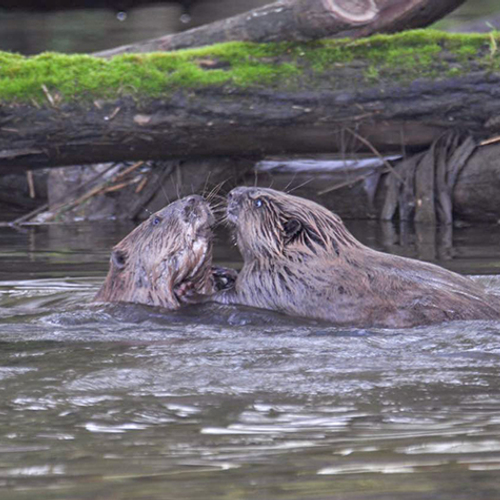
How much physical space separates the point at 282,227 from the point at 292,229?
61mm

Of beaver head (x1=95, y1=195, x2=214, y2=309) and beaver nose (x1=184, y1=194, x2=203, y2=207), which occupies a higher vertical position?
beaver nose (x1=184, y1=194, x2=203, y2=207)

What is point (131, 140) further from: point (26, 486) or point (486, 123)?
point (26, 486)

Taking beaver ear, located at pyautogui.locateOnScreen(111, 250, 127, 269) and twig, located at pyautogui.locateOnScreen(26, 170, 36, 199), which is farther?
twig, located at pyautogui.locateOnScreen(26, 170, 36, 199)

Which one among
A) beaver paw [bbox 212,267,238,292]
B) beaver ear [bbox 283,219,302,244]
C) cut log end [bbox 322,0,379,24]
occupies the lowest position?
beaver paw [bbox 212,267,238,292]

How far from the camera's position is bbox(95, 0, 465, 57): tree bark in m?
7.09

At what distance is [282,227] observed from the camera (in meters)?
5.21

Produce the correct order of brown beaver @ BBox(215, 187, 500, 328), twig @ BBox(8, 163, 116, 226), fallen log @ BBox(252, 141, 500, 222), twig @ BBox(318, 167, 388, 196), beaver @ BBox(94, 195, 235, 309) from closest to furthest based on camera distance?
brown beaver @ BBox(215, 187, 500, 328), beaver @ BBox(94, 195, 235, 309), fallen log @ BBox(252, 141, 500, 222), twig @ BBox(318, 167, 388, 196), twig @ BBox(8, 163, 116, 226)

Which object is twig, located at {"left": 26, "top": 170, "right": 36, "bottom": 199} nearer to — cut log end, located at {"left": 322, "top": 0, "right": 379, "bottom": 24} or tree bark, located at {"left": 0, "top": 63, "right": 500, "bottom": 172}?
tree bark, located at {"left": 0, "top": 63, "right": 500, "bottom": 172}

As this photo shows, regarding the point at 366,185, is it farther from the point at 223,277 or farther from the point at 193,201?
the point at 193,201

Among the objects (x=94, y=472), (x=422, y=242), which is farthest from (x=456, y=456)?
(x=422, y=242)

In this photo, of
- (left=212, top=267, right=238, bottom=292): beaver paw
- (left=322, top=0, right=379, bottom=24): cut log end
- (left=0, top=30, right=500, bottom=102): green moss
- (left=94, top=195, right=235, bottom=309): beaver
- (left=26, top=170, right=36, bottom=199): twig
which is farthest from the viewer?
(left=26, top=170, right=36, bottom=199): twig

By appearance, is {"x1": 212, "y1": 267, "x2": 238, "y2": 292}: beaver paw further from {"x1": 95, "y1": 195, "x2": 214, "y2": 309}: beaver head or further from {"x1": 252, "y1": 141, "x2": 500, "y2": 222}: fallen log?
{"x1": 252, "y1": 141, "x2": 500, "y2": 222}: fallen log

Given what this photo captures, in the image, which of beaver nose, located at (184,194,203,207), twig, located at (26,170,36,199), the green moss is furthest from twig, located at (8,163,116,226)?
beaver nose, located at (184,194,203,207)

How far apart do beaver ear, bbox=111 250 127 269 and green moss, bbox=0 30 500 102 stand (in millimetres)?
2640
